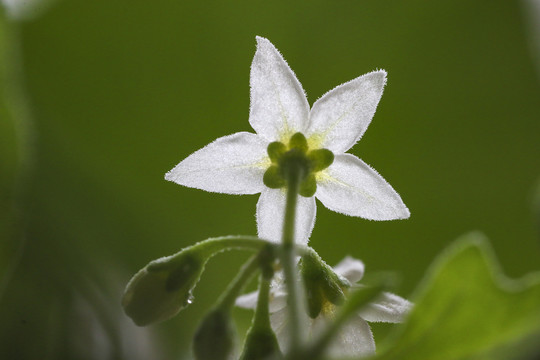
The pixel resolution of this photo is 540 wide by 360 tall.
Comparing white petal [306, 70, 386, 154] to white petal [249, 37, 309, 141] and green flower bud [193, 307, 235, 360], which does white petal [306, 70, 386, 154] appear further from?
green flower bud [193, 307, 235, 360]

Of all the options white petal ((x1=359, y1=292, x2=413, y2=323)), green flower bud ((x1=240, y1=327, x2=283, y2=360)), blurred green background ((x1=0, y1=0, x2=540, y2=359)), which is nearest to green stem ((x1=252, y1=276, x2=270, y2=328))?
green flower bud ((x1=240, y1=327, x2=283, y2=360))

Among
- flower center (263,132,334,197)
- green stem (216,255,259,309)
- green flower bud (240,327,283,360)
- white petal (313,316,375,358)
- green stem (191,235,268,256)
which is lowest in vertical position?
white petal (313,316,375,358)

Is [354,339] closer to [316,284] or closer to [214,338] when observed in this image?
[316,284]

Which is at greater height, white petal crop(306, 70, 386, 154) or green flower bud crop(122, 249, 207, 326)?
white petal crop(306, 70, 386, 154)

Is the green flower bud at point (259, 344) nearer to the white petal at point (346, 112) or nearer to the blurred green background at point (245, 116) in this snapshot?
the white petal at point (346, 112)

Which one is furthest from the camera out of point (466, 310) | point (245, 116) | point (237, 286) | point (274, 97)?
point (245, 116)

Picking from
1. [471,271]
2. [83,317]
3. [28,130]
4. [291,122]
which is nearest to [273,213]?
[291,122]

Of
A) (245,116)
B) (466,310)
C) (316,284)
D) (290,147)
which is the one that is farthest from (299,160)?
(245,116)
